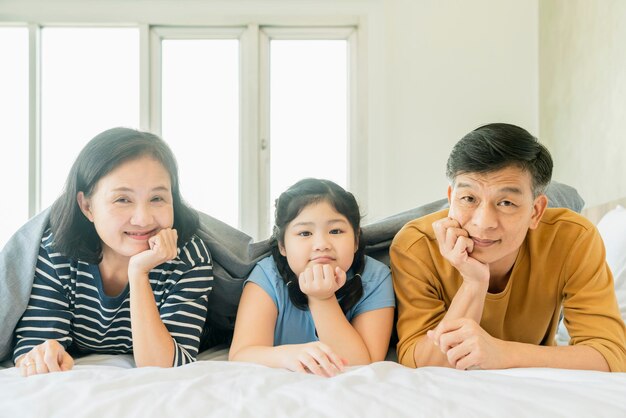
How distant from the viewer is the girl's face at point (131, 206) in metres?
1.21

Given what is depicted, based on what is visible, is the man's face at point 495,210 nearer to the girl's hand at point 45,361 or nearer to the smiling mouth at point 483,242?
the smiling mouth at point 483,242

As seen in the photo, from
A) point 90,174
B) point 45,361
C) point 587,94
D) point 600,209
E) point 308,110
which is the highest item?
point 308,110

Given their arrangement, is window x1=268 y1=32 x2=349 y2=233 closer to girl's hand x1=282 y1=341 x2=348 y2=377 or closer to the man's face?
the man's face

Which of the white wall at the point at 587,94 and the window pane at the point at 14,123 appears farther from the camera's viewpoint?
the window pane at the point at 14,123

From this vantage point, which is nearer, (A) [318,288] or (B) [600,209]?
(A) [318,288]

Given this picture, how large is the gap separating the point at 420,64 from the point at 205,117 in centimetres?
132

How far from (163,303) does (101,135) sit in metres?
0.37

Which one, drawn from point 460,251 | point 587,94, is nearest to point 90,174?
point 460,251

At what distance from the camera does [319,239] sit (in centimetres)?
125

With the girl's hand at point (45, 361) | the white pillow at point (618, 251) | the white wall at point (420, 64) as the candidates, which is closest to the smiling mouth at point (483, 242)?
the white pillow at point (618, 251)

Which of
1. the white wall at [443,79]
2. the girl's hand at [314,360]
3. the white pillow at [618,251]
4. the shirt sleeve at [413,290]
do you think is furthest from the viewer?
the white wall at [443,79]

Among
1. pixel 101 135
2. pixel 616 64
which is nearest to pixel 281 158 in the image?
pixel 616 64

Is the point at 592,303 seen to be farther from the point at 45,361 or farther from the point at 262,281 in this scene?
the point at 45,361

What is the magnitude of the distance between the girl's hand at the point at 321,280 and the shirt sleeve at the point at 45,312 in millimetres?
503
